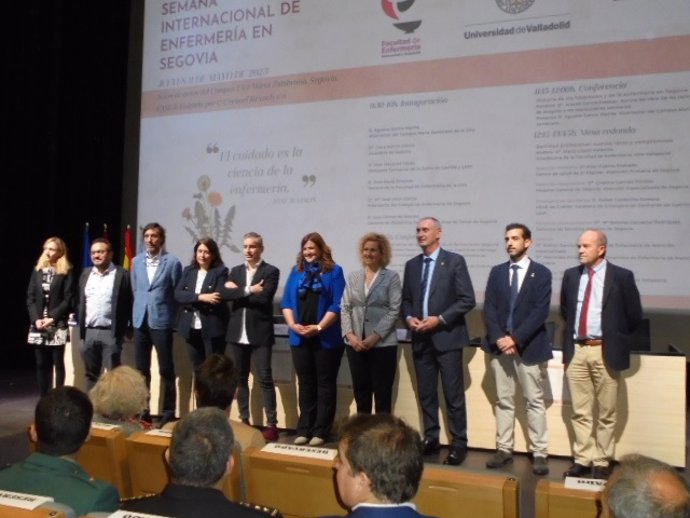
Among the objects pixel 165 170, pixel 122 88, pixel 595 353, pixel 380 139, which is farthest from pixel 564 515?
pixel 122 88

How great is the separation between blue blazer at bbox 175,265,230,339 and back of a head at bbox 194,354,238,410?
A: 1977 millimetres

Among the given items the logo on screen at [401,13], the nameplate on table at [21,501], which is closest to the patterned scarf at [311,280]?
the logo on screen at [401,13]

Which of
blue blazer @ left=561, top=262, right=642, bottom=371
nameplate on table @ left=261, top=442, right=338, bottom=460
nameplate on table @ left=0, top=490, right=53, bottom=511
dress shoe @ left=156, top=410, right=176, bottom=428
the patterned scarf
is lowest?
dress shoe @ left=156, top=410, right=176, bottom=428

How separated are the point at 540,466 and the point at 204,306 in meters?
2.25

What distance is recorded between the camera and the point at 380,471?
136 centimetres

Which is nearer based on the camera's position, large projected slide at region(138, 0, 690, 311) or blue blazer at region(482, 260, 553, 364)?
blue blazer at region(482, 260, 553, 364)

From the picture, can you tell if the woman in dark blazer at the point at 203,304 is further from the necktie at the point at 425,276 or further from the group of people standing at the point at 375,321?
the necktie at the point at 425,276

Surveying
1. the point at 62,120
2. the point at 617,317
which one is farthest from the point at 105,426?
the point at 62,120

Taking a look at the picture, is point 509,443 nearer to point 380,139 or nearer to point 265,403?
point 265,403

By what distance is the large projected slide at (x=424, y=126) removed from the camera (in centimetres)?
438

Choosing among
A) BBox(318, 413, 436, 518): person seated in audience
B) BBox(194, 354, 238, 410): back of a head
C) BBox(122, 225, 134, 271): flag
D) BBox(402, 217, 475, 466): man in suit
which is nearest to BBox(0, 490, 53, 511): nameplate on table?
BBox(318, 413, 436, 518): person seated in audience

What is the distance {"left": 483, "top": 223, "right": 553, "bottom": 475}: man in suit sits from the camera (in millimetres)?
3697

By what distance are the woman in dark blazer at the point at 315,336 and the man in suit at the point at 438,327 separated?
0.47m

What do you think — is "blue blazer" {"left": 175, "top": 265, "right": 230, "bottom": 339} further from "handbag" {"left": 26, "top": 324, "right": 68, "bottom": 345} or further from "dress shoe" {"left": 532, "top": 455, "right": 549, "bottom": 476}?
"dress shoe" {"left": 532, "top": 455, "right": 549, "bottom": 476}
